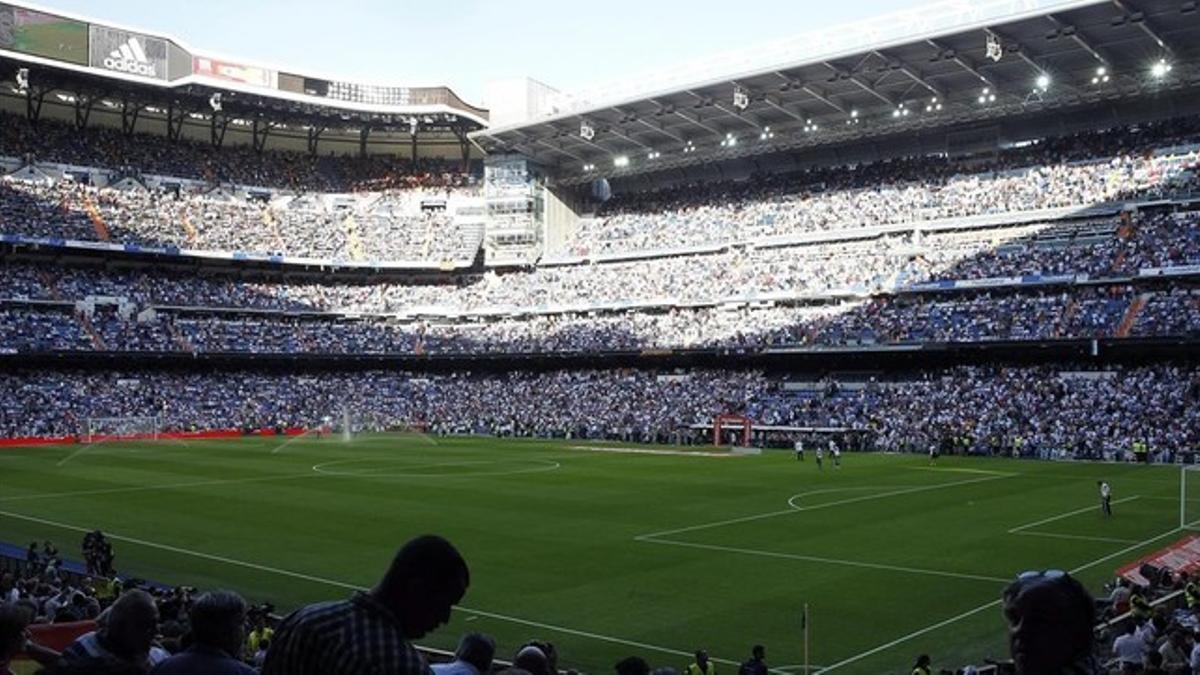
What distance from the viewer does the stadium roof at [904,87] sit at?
57.2 meters

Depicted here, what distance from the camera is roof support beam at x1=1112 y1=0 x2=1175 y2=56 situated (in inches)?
2128

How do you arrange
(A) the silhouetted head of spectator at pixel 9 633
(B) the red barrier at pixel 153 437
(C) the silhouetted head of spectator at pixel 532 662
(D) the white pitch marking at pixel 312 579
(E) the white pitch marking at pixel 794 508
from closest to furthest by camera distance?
(A) the silhouetted head of spectator at pixel 9 633, (C) the silhouetted head of spectator at pixel 532 662, (D) the white pitch marking at pixel 312 579, (E) the white pitch marking at pixel 794 508, (B) the red barrier at pixel 153 437

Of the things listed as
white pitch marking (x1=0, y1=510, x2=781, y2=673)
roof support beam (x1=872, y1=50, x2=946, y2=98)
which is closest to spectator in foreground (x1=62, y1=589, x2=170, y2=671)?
white pitch marking (x1=0, y1=510, x2=781, y2=673)

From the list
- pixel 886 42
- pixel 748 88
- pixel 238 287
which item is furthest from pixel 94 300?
pixel 886 42

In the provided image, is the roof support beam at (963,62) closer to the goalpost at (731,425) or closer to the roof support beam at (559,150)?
the goalpost at (731,425)

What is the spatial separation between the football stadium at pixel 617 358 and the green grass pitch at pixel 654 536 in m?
0.19

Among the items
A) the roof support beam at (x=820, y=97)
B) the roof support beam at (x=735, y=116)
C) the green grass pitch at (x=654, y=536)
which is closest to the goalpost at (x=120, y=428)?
the green grass pitch at (x=654, y=536)

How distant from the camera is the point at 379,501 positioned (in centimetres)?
3431

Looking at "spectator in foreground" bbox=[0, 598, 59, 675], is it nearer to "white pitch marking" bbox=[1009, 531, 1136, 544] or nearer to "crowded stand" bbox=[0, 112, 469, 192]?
"white pitch marking" bbox=[1009, 531, 1136, 544]

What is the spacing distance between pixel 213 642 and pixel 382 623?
1.60 metres

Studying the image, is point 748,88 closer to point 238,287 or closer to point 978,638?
point 238,287

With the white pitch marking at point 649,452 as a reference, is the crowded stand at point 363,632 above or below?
above

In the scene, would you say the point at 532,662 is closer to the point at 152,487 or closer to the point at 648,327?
the point at 152,487

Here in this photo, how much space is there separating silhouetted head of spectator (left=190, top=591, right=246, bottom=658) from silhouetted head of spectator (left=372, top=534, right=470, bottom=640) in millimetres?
1499
